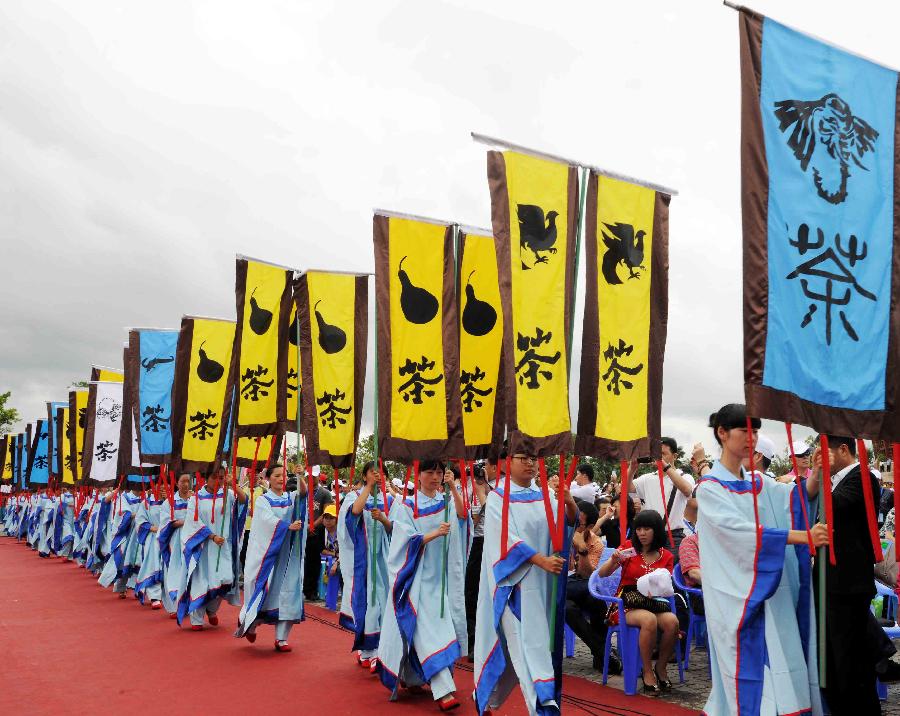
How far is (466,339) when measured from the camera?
714 cm

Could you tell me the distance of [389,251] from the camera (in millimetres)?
6727

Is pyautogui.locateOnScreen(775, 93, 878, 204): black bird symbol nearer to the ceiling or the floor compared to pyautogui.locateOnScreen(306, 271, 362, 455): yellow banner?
nearer to the ceiling

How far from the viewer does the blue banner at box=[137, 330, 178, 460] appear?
12055mm

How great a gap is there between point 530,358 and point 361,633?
351 cm

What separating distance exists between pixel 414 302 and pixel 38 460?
2016 centimetres

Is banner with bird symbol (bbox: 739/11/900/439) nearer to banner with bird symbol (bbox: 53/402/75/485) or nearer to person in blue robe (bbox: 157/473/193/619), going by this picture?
person in blue robe (bbox: 157/473/193/619)

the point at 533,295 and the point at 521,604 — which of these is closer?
the point at 533,295

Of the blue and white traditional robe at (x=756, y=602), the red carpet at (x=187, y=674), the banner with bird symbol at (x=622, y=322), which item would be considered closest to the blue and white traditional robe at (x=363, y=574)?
the red carpet at (x=187, y=674)

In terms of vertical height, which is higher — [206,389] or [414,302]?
[414,302]

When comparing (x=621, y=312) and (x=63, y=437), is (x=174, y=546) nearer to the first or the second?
(x=621, y=312)

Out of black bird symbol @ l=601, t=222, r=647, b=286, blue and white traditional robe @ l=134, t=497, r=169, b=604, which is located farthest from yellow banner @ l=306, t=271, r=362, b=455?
blue and white traditional robe @ l=134, t=497, r=169, b=604

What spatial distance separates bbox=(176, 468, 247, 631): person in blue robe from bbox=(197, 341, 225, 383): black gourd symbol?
3.71ft

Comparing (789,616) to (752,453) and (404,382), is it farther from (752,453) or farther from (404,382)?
(404,382)

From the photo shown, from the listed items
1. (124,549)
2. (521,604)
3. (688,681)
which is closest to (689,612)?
(688,681)
